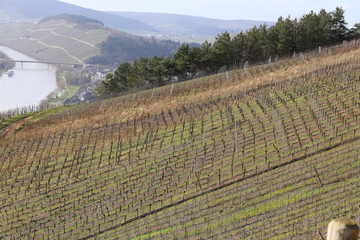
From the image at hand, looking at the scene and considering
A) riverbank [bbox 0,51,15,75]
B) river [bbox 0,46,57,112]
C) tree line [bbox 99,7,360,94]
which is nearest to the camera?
tree line [bbox 99,7,360,94]

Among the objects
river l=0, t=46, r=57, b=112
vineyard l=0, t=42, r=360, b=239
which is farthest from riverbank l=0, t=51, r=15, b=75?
vineyard l=0, t=42, r=360, b=239

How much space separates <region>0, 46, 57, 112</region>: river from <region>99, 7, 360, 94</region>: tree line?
46.3 metres

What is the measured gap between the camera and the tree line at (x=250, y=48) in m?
60.5

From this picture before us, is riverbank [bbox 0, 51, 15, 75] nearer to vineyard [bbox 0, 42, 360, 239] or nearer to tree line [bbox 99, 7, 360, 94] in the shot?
tree line [bbox 99, 7, 360, 94]

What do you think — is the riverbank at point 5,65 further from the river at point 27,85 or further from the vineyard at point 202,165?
the vineyard at point 202,165

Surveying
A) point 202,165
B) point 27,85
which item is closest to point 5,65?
point 27,85

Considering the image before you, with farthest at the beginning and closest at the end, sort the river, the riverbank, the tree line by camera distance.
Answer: the riverbank < the river < the tree line

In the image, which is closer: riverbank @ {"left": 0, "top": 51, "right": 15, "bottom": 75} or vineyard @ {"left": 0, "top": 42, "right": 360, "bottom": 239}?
vineyard @ {"left": 0, "top": 42, "right": 360, "bottom": 239}

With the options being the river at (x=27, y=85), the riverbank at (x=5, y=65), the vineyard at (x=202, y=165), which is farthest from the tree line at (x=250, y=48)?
the riverbank at (x=5, y=65)

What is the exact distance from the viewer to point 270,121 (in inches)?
1226

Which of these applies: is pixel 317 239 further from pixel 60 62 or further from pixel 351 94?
pixel 60 62

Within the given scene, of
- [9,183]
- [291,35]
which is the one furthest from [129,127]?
[291,35]

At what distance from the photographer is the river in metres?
116

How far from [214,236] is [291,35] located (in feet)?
158
